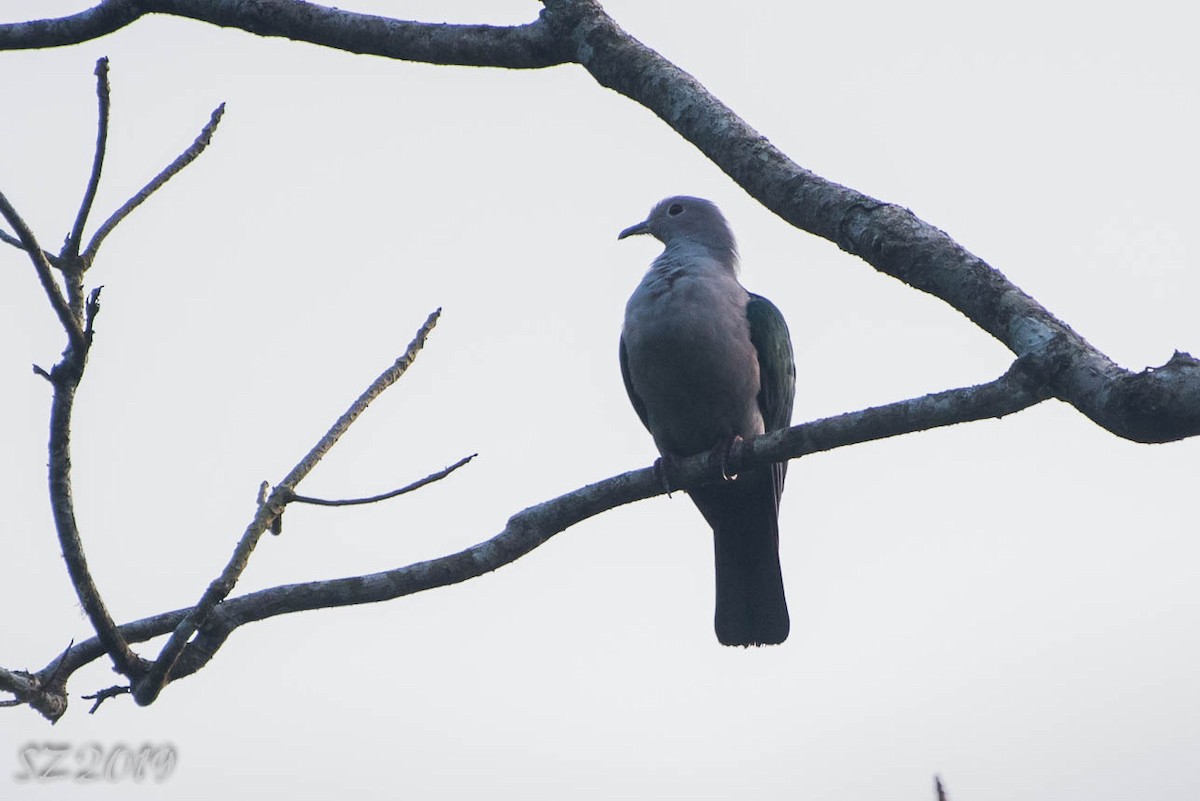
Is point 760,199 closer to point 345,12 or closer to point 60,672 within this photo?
point 345,12

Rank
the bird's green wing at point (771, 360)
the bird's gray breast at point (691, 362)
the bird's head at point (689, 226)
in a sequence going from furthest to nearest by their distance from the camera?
the bird's head at point (689, 226)
the bird's green wing at point (771, 360)
the bird's gray breast at point (691, 362)

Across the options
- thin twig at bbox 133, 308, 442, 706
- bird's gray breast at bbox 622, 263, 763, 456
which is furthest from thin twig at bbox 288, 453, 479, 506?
bird's gray breast at bbox 622, 263, 763, 456

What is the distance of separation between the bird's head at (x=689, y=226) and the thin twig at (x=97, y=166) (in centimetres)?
388

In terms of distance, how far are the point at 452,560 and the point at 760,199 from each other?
135 cm

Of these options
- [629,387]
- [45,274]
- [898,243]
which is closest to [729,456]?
[629,387]

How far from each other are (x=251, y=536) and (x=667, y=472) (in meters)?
1.63

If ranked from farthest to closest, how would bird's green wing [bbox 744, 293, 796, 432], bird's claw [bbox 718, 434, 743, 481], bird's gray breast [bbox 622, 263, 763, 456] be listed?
1. bird's green wing [bbox 744, 293, 796, 432]
2. bird's gray breast [bbox 622, 263, 763, 456]
3. bird's claw [bbox 718, 434, 743, 481]

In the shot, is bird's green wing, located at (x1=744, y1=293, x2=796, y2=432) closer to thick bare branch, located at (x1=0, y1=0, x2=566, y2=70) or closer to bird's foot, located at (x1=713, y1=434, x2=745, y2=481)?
bird's foot, located at (x1=713, y1=434, x2=745, y2=481)

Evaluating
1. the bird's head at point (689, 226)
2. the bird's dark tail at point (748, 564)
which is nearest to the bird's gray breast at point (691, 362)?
the bird's dark tail at point (748, 564)

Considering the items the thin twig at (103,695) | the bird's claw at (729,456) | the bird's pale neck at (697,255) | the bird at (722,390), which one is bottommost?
the thin twig at (103,695)

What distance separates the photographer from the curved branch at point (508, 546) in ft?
10.3

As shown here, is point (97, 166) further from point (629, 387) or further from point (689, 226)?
point (689, 226)

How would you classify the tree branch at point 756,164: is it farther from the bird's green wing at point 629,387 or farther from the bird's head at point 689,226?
the bird's head at point 689,226

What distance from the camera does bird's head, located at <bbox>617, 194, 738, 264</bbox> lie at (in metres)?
6.61
